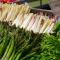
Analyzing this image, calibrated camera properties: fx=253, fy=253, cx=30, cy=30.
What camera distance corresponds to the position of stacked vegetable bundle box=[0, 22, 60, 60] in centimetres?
351

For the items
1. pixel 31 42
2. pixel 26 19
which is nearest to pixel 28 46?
pixel 31 42

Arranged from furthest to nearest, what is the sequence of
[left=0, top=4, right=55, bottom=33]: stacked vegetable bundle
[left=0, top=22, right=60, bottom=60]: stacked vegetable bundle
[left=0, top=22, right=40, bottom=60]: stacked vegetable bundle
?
[left=0, top=4, right=55, bottom=33]: stacked vegetable bundle
[left=0, top=22, right=40, bottom=60]: stacked vegetable bundle
[left=0, top=22, right=60, bottom=60]: stacked vegetable bundle

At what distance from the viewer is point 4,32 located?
4.11m

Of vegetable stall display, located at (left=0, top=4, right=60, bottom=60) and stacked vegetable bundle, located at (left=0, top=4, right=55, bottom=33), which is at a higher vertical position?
stacked vegetable bundle, located at (left=0, top=4, right=55, bottom=33)

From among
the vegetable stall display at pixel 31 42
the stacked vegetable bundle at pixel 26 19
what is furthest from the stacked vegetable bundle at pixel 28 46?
the stacked vegetable bundle at pixel 26 19

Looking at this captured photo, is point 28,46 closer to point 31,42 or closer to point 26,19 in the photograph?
point 31,42

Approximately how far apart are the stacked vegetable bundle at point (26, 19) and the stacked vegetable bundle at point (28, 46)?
1.69ft

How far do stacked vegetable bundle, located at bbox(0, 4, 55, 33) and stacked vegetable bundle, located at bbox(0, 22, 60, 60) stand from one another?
20.3 inches

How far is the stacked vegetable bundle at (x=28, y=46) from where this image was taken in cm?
351

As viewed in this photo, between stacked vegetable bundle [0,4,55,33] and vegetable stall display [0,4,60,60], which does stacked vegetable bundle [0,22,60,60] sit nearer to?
vegetable stall display [0,4,60,60]

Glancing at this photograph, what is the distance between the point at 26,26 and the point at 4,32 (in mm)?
724

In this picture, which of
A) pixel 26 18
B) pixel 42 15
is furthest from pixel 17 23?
pixel 42 15

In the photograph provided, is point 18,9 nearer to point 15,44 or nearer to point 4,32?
point 4,32

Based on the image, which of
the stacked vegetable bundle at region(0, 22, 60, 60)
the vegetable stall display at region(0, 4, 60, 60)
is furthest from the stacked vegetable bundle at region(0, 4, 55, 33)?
the stacked vegetable bundle at region(0, 22, 60, 60)
